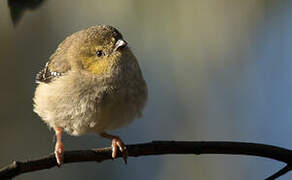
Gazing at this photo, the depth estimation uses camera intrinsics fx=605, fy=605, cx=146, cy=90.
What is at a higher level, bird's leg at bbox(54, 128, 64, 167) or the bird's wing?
the bird's wing

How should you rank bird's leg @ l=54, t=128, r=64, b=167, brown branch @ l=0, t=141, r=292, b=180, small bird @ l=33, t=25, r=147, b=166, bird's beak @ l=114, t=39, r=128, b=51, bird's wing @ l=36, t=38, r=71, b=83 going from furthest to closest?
bird's wing @ l=36, t=38, r=71, b=83
bird's beak @ l=114, t=39, r=128, b=51
small bird @ l=33, t=25, r=147, b=166
bird's leg @ l=54, t=128, r=64, b=167
brown branch @ l=0, t=141, r=292, b=180

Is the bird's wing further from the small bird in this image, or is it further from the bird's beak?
the bird's beak

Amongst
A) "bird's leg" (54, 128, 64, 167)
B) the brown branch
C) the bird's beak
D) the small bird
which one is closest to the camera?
the brown branch

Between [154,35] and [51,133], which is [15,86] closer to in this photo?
[51,133]

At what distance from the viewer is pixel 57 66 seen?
4156 millimetres

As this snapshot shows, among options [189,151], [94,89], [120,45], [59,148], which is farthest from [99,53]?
[189,151]

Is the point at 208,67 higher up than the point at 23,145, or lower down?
higher up

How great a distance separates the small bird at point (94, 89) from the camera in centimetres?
364

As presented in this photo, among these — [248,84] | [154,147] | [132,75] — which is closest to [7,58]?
[248,84]

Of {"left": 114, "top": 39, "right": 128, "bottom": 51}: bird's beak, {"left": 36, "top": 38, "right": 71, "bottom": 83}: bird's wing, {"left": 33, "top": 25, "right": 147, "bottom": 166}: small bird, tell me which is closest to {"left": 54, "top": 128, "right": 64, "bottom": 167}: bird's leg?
{"left": 33, "top": 25, "right": 147, "bottom": 166}: small bird

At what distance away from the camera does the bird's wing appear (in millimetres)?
4048

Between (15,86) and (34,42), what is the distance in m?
0.54

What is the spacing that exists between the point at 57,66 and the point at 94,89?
0.57m

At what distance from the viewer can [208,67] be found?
5.89m
